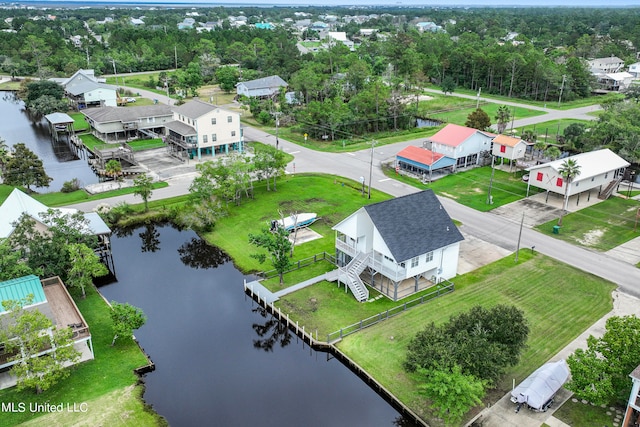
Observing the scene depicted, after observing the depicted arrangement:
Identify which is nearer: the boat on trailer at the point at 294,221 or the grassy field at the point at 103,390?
the grassy field at the point at 103,390

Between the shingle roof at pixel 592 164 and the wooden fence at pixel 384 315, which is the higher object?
the shingle roof at pixel 592 164

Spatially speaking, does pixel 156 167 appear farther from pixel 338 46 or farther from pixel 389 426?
pixel 338 46

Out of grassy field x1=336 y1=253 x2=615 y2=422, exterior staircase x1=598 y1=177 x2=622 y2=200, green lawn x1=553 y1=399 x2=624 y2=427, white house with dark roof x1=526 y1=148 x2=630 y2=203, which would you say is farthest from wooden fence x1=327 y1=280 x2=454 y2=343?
exterior staircase x1=598 y1=177 x2=622 y2=200

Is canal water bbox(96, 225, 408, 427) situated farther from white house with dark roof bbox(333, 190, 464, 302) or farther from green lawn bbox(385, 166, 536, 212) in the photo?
green lawn bbox(385, 166, 536, 212)

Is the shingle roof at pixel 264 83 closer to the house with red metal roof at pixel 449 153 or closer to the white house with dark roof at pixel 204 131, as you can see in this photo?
the white house with dark roof at pixel 204 131

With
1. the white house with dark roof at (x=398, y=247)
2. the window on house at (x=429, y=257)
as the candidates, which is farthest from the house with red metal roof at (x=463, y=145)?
the window on house at (x=429, y=257)

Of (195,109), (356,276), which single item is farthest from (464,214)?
(195,109)

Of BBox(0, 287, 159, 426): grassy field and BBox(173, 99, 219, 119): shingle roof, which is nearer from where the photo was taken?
BBox(0, 287, 159, 426): grassy field
